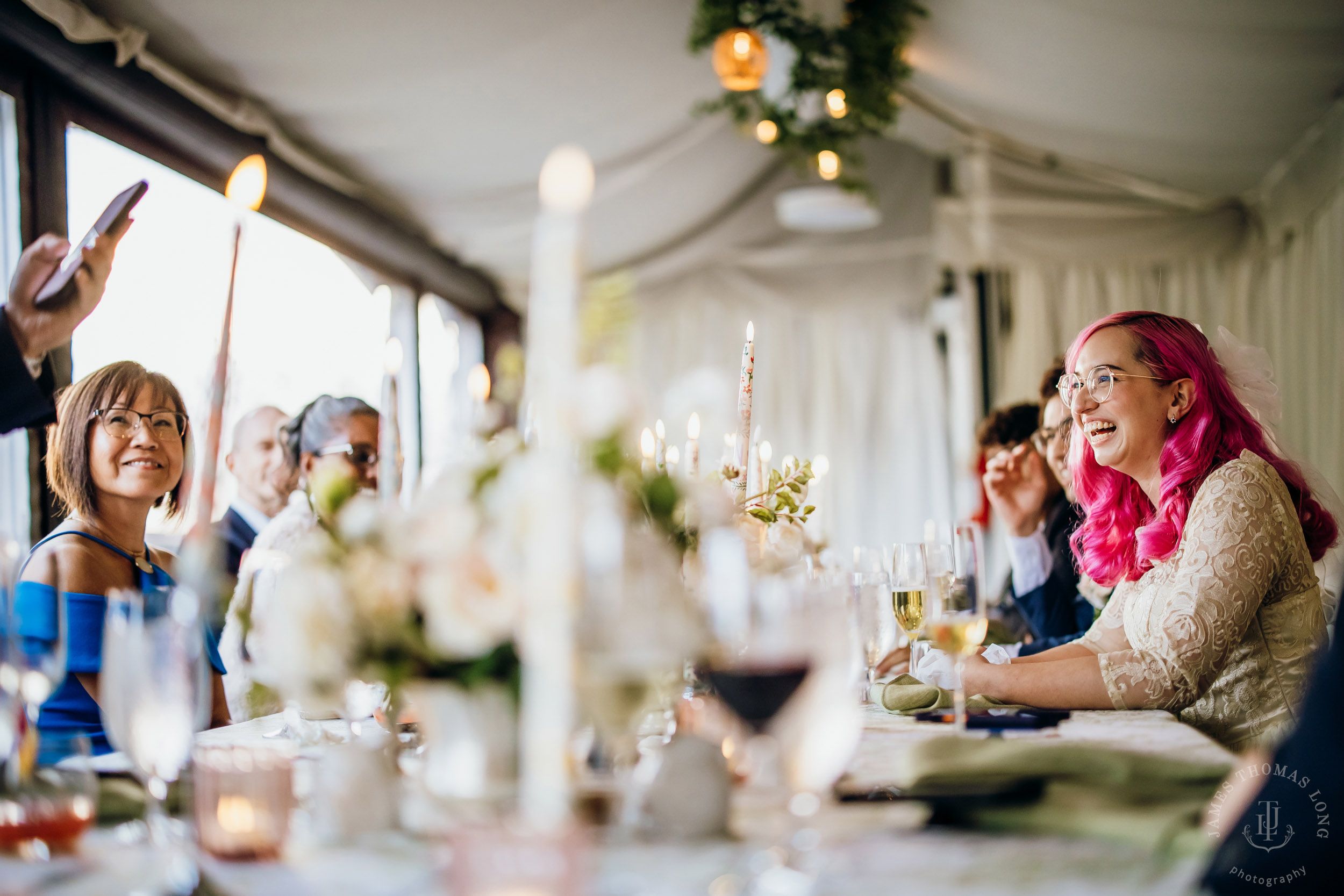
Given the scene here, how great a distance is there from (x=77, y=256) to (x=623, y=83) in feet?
7.93

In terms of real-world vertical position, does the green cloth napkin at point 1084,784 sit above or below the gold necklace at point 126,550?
below

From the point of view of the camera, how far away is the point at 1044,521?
3350mm

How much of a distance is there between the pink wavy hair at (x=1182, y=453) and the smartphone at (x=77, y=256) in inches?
87.8

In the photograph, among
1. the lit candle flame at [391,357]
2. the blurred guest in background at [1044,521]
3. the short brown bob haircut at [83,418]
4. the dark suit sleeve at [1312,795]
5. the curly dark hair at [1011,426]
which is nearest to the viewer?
the dark suit sleeve at [1312,795]

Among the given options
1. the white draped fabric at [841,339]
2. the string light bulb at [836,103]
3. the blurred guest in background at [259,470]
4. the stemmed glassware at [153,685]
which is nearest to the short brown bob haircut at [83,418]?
the blurred guest in background at [259,470]

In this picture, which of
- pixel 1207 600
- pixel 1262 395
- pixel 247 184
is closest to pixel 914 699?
pixel 1207 600

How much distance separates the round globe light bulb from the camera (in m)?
0.75

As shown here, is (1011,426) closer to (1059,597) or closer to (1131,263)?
(1059,597)

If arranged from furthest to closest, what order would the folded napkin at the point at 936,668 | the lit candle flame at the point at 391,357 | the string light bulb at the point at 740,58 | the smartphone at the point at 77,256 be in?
the string light bulb at the point at 740,58 → the smartphone at the point at 77,256 → the folded napkin at the point at 936,668 → the lit candle flame at the point at 391,357

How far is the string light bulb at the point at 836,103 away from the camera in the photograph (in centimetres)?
470

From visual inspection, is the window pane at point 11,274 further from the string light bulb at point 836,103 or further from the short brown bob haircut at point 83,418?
the string light bulb at point 836,103

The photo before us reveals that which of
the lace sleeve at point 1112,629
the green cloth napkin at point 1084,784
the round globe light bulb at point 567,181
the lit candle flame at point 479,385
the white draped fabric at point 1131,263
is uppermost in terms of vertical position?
the white draped fabric at point 1131,263

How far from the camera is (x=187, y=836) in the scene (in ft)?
3.22

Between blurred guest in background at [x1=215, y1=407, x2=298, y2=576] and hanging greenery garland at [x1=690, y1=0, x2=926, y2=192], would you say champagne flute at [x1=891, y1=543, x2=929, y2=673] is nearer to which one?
blurred guest in background at [x1=215, y1=407, x2=298, y2=576]
